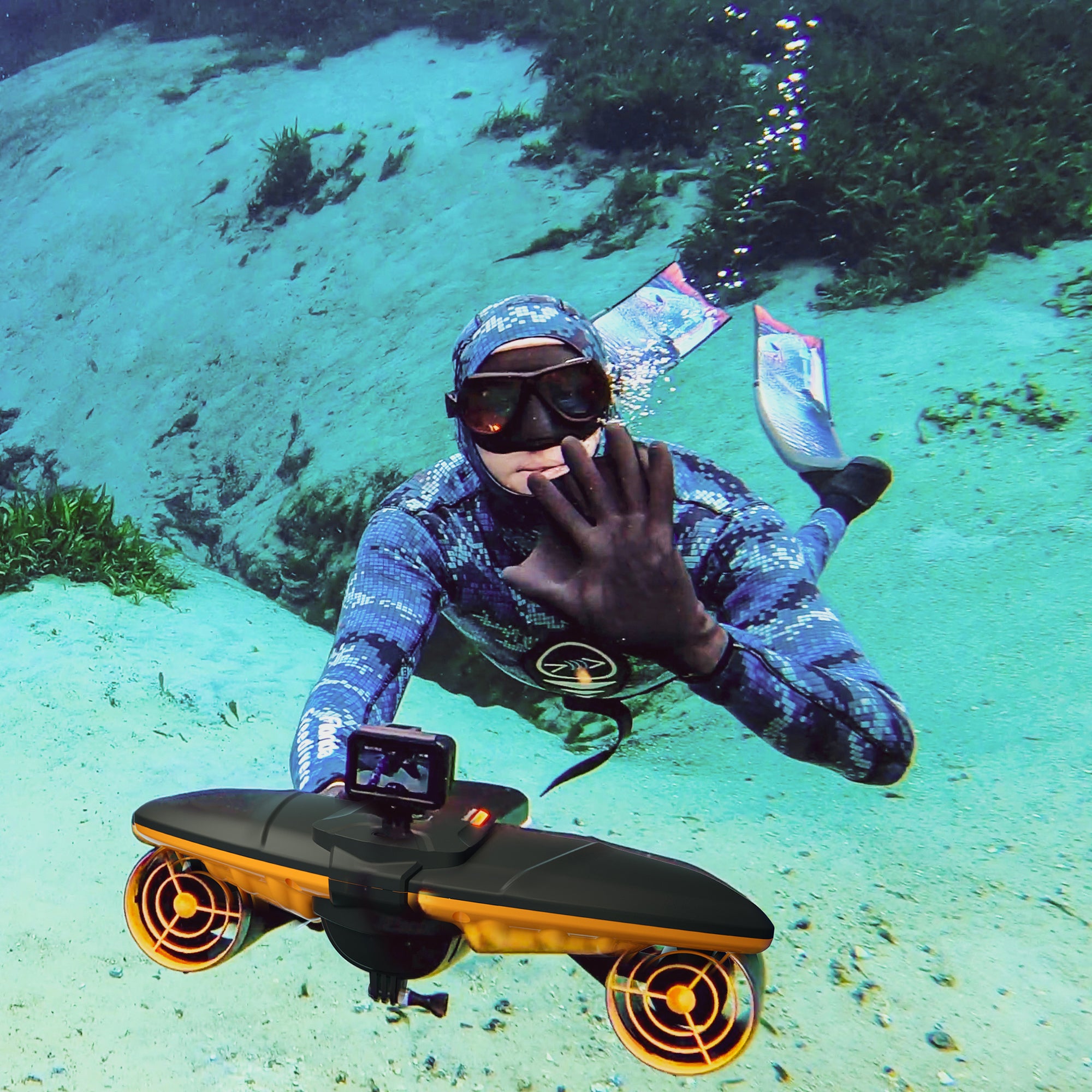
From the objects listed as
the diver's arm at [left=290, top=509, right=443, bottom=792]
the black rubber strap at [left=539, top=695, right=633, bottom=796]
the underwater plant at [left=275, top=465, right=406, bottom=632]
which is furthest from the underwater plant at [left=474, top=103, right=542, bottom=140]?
the black rubber strap at [left=539, top=695, right=633, bottom=796]

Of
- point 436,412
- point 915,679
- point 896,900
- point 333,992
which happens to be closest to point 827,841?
point 896,900

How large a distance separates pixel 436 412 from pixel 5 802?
8.38 ft

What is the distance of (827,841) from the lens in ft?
5.52

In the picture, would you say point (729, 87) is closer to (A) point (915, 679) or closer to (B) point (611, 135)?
(B) point (611, 135)

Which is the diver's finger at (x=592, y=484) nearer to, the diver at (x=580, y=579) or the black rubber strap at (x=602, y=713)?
the diver at (x=580, y=579)

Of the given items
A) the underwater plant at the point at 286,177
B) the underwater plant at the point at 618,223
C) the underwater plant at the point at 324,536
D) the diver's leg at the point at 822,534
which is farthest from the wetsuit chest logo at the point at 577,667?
the underwater plant at the point at 286,177

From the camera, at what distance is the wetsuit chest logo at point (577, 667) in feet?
5.02

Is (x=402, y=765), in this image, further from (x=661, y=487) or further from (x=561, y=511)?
(x=661, y=487)

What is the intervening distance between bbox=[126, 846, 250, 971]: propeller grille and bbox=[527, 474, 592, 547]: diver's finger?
69 centimetres

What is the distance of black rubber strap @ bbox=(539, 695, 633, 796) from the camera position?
5.32 ft

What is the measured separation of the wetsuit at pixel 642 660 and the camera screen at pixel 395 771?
0.26 metres

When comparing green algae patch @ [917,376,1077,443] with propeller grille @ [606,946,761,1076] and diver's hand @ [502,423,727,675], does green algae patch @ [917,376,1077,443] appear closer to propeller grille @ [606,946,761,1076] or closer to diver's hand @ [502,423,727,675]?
diver's hand @ [502,423,727,675]

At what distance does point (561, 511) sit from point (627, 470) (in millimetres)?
109

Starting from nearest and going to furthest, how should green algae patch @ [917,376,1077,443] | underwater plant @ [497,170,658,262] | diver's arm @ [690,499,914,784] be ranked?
diver's arm @ [690,499,914,784] → green algae patch @ [917,376,1077,443] → underwater plant @ [497,170,658,262]
